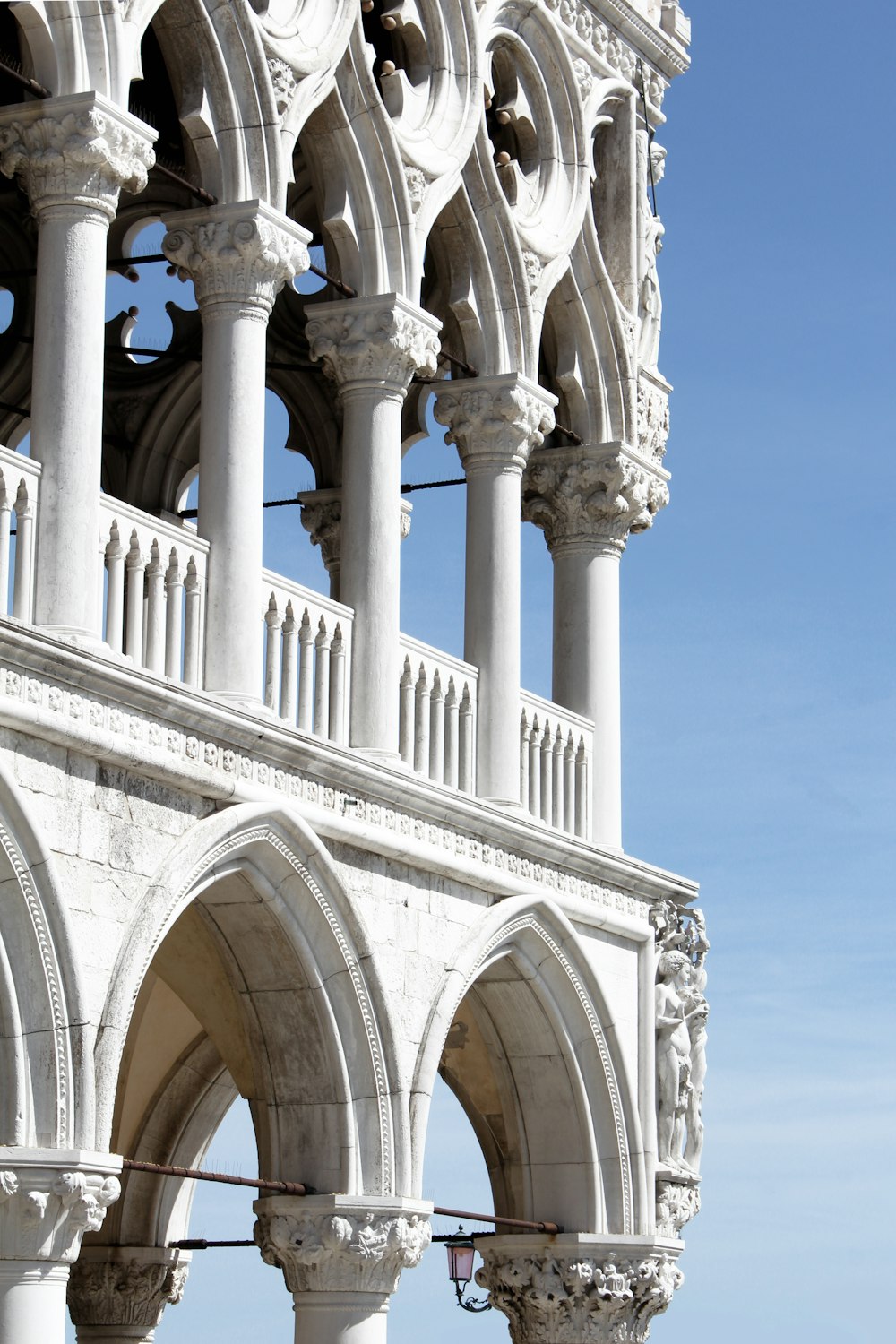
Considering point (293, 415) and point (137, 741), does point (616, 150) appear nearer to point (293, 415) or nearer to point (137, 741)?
point (293, 415)

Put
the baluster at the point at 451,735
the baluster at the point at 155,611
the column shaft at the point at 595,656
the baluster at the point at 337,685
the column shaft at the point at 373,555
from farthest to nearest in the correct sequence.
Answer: the column shaft at the point at 595,656
the baluster at the point at 451,735
the column shaft at the point at 373,555
the baluster at the point at 337,685
the baluster at the point at 155,611

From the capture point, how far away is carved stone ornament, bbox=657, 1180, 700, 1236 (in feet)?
60.1

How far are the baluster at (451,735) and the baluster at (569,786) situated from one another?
A: 4.89ft

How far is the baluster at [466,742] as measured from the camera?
17.1 meters

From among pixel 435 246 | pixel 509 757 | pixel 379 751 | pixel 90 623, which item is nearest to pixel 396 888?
pixel 379 751

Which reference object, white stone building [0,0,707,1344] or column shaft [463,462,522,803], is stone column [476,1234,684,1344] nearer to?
white stone building [0,0,707,1344]

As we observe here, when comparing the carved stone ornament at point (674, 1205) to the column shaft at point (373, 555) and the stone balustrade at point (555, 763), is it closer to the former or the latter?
the stone balustrade at point (555, 763)

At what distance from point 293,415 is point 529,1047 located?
4.70 m

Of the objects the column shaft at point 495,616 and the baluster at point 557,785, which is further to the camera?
the baluster at point 557,785

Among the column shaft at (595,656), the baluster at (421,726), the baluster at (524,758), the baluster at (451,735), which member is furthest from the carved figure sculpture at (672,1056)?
the baluster at (421,726)

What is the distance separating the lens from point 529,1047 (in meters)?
17.7

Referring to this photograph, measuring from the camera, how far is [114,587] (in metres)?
14.0

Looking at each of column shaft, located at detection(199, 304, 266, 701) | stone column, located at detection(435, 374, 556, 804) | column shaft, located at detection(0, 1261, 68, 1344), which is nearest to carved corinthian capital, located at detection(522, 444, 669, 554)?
stone column, located at detection(435, 374, 556, 804)

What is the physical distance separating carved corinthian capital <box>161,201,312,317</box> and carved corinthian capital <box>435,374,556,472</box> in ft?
8.83
